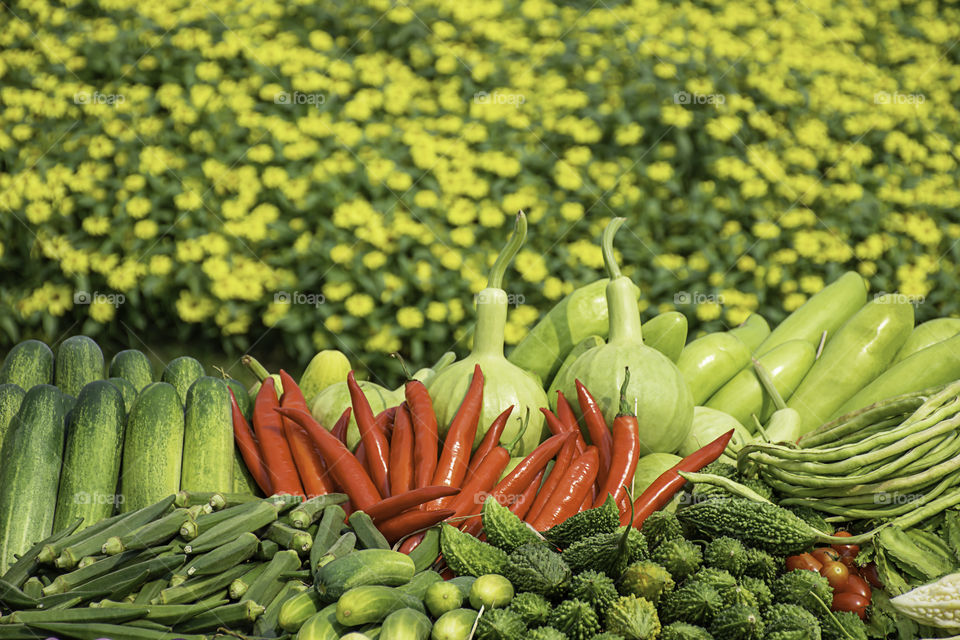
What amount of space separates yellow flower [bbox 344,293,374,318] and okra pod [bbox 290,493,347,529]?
290 centimetres

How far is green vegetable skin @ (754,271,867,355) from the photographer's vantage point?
11.8 feet

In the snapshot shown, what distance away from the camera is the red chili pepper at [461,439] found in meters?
2.60

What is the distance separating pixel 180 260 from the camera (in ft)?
18.0

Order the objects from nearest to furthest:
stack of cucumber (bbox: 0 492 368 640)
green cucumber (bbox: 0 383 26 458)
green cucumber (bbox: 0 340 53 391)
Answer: stack of cucumber (bbox: 0 492 368 640) < green cucumber (bbox: 0 383 26 458) < green cucumber (bbox: 0 340 53 391)

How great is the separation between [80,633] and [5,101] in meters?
5.26

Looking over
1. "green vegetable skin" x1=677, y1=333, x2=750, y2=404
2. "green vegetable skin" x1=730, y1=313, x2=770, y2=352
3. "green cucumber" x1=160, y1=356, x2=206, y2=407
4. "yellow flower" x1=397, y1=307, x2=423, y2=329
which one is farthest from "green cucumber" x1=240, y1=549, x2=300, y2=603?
"yellow flower" x1=397, y1=307, x2=423, y2=329

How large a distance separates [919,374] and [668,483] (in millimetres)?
1262

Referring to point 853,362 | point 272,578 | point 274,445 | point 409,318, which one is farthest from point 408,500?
point 409,318

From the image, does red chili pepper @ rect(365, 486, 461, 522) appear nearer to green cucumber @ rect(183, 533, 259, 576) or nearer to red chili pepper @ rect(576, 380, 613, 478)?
green cucumber @ rect(183, 533, 259, 576)

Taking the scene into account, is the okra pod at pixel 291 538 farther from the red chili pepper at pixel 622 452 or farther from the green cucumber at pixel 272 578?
the red chili pepper at pixel 622 452

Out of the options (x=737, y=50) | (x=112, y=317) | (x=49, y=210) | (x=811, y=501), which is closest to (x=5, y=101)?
(x=49, y=210)

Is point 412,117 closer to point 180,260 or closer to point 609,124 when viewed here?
point 609,124

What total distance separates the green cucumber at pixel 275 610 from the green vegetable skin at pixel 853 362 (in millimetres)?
Result: 2052

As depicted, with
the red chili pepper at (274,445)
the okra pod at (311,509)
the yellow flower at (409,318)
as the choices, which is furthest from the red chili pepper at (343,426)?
the yellow flower at (409,318)
